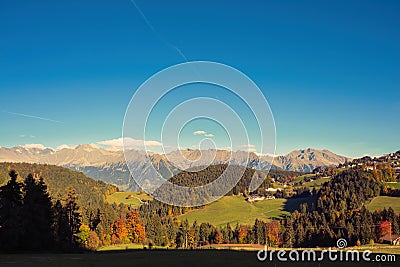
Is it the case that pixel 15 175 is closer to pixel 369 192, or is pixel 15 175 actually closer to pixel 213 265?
pixel 213 265

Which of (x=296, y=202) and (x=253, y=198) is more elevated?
(x=253, y=198)

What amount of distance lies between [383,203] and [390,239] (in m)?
57.9

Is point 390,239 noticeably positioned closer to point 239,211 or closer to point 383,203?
point 383,203

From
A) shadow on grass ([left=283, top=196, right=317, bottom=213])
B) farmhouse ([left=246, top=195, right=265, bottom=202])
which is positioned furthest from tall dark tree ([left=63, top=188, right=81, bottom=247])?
farmhouse ([left=246, top=195, right=265, bottom=202])

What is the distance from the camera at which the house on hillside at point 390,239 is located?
8356 centimetres

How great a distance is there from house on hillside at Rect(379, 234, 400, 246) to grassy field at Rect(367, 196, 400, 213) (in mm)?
41979

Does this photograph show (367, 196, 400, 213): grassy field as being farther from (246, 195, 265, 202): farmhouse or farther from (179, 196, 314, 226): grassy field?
(246, 195, 265, 202): farmhouse

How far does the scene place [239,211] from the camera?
6560 inches

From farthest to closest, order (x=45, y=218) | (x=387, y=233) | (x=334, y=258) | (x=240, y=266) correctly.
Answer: (x=387, y=233) < (x=45, y=218) < (x=334, y=258) < (x=240, y=266)

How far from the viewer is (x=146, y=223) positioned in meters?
109

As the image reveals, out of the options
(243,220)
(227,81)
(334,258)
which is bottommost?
(243,220)

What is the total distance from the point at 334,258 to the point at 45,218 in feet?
107

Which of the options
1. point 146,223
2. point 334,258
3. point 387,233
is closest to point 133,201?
point 146,223

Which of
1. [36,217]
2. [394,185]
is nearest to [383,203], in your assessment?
[394,185]
